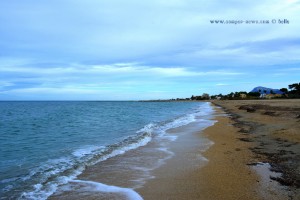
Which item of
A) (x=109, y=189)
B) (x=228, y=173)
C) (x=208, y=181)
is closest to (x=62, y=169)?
(x=109, y=189)

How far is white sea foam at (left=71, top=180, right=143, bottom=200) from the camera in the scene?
237 inches

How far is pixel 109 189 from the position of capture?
6551mm

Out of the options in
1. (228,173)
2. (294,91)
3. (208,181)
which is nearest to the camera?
(208,181)

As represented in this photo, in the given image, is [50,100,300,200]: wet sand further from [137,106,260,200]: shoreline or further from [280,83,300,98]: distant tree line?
[280,83,300,98]: distant tree line

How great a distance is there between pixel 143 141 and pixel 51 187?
776 centimetres

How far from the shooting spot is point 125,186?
676cm

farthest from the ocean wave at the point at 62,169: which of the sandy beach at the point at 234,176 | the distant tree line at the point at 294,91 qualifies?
the distant tree line at the point at 294,91

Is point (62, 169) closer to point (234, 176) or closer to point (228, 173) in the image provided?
point (228, 173)

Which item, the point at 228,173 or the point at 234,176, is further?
the point at 228,173

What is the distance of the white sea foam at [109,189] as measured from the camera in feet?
19.8

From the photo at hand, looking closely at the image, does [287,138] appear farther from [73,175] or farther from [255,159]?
[73,175]

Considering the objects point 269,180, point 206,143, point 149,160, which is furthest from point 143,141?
point 269,180

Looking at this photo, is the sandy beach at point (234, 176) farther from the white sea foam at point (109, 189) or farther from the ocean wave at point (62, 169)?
the ocean wave at point (62, 169)

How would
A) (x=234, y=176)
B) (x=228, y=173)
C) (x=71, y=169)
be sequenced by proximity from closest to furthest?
(x=234, y=176) → (x=228, y=173) → (x=71, y=169)
